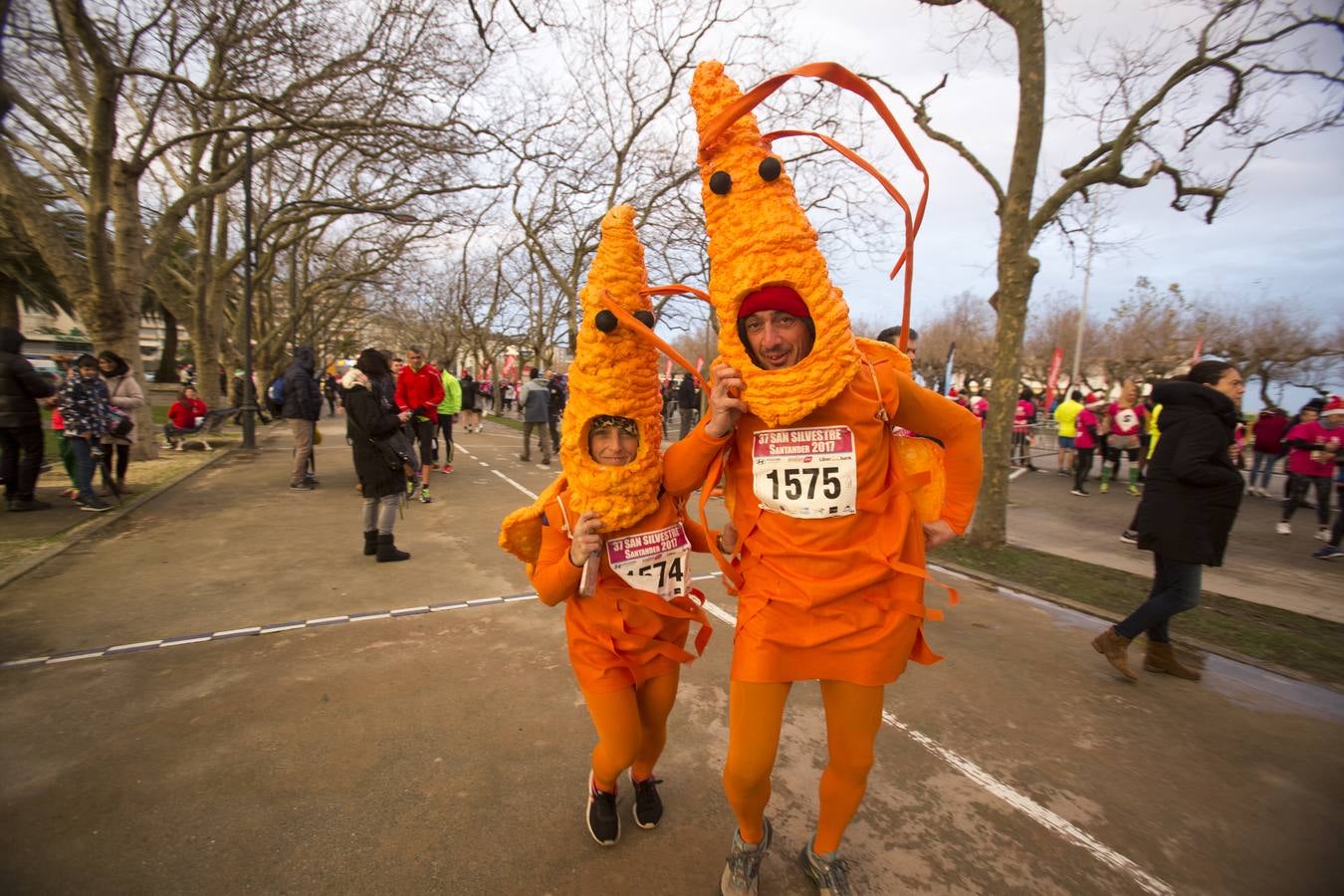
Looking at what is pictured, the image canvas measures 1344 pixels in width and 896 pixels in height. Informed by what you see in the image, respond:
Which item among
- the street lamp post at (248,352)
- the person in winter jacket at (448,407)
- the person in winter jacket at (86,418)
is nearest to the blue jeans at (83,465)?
the person in winter jacket at (86,418)

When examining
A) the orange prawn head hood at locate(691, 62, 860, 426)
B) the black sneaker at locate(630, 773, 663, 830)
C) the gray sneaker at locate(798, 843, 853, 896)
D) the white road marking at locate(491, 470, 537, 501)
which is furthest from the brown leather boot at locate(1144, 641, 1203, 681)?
the white road marking at locate(491, 470, 537, 501)

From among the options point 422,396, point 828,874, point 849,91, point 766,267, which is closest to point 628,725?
point 828,874

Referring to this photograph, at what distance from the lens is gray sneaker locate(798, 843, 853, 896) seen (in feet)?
7.09

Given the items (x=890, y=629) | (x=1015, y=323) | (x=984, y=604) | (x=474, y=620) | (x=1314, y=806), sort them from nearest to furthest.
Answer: (x=890, y=629), (x=1314, y=806), (x=474, y=620), (x=984, y=604), (x=1015, y=323)

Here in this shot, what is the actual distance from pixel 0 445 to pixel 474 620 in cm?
690

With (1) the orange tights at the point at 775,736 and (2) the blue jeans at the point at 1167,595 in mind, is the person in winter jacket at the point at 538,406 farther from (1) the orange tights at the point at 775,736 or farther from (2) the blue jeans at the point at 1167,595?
(1) the orange tights at the point at 775,736

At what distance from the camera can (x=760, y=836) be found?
7.13 ft

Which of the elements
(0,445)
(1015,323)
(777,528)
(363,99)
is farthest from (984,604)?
(363,99)

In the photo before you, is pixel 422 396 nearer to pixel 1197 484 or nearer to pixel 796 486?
pixel 796 486

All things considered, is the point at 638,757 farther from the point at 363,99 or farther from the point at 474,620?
the point at 363,99

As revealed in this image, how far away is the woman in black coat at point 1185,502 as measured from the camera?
3.80 meters

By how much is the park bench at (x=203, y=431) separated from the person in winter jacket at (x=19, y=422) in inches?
279

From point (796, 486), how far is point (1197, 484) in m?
3.34

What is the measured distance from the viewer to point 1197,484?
3.84 metres
